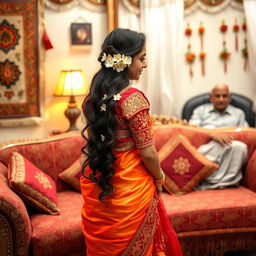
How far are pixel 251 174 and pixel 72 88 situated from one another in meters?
1.82

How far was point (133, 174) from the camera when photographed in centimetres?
208

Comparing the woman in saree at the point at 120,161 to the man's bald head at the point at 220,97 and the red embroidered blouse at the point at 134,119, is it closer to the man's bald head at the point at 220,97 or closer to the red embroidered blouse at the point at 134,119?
the red embroidered blouse at the point at 134,119

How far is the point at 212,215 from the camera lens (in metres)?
2.83

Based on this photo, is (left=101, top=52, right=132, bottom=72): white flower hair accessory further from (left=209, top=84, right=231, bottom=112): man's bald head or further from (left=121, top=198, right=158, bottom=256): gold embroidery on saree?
(left=209, top=84, right=231, bottom=112): man's bald head

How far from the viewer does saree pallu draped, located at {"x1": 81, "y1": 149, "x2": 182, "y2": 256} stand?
2057 mm

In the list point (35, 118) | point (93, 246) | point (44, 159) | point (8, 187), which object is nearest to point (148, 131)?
point (93, 246)

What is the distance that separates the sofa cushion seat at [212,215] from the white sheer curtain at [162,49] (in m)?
1.65

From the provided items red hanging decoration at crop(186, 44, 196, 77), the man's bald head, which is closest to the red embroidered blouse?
the man's bald head

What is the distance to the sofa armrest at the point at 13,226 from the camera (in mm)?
2391

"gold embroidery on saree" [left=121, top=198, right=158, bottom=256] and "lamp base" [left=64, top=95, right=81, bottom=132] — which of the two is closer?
"gold embroidery on saree" [left=121, top=198, right=158, bottom=256]

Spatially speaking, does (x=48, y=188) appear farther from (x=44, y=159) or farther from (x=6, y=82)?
(x=6, y=82)

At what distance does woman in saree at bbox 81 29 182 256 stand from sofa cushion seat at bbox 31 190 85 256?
15.6 inches

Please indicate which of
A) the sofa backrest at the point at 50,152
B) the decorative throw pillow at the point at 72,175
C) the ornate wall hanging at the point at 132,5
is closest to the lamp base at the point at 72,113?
the sofa backrest at the point at 50,152

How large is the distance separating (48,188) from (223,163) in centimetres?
140
